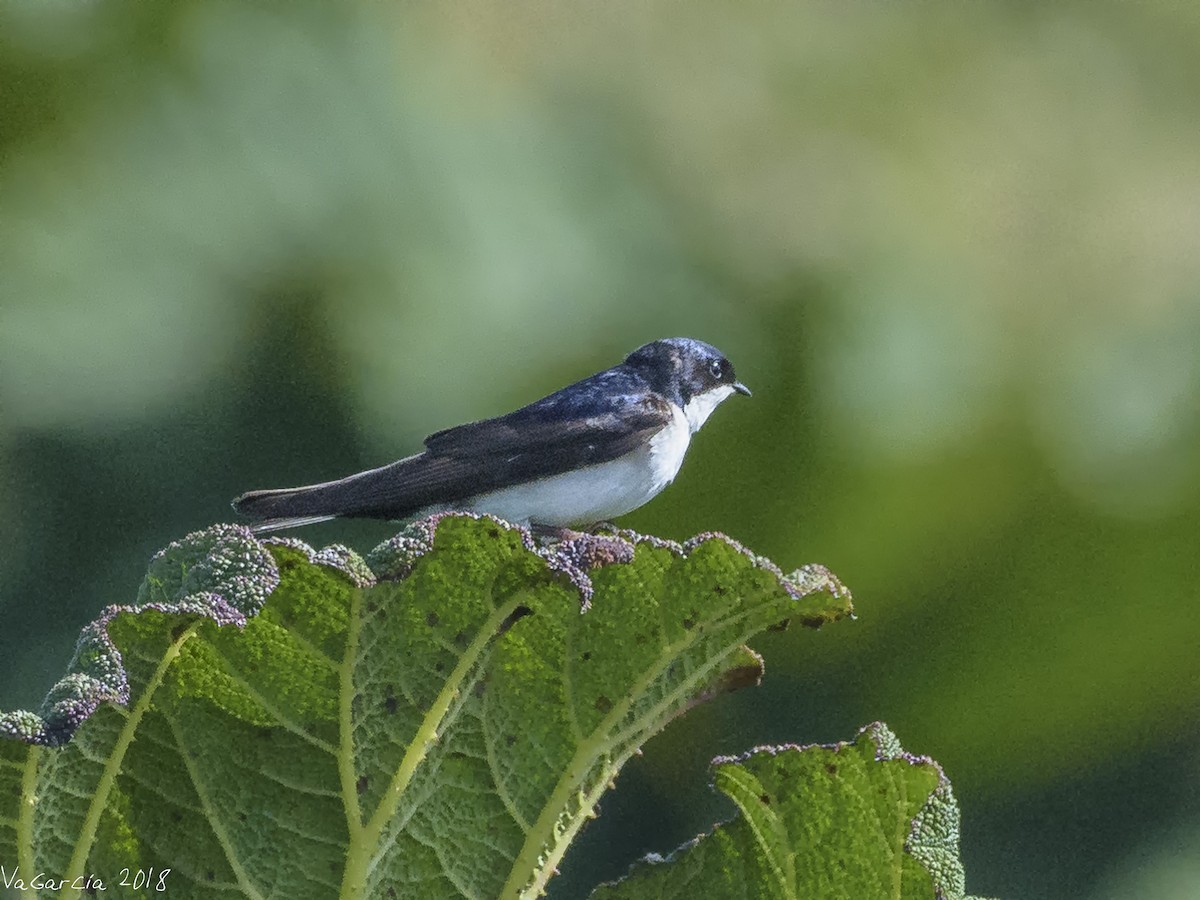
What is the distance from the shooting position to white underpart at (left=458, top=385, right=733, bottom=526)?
375 centimetres

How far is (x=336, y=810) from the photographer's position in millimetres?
2434

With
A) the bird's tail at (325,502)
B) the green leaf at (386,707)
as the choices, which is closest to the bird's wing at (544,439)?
the bird's tail at (325,502)

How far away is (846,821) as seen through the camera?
252cm

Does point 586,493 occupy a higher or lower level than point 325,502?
higher

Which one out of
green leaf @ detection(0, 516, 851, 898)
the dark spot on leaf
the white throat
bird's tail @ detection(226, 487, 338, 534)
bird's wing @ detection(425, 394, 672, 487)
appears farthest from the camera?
the white throat

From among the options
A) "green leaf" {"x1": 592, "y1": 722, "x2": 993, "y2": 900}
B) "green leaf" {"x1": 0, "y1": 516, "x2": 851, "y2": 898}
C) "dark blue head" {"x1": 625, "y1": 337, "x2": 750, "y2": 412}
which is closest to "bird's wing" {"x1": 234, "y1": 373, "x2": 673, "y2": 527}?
"dark blue head" {"x1": 625, "y1": 337, "x2": 750, "y2": 412}

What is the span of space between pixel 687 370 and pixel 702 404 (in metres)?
0.10

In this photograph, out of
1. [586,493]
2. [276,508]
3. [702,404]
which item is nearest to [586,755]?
[276,508]

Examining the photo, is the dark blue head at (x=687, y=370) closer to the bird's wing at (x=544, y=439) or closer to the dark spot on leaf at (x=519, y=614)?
the bird's wing at (x=544, y=439)

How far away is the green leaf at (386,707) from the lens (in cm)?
229

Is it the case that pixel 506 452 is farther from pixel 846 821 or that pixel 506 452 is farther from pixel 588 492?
→ pixel 846 821

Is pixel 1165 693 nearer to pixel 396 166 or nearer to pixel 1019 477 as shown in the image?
pixel 1019 477

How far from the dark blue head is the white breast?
489mm

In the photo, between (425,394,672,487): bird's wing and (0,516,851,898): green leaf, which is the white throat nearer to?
(425,394,672,487): bird's wing
